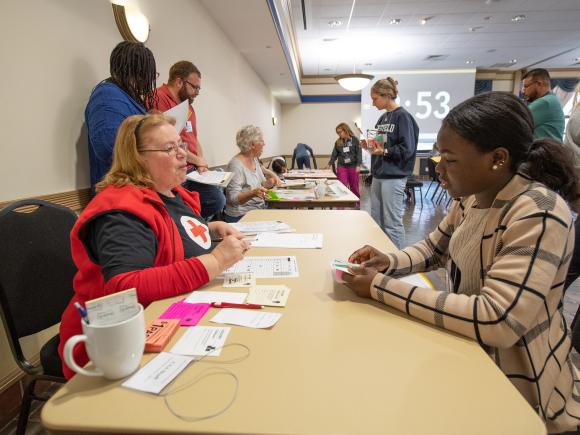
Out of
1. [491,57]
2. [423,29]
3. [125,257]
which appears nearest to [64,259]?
[125,257]

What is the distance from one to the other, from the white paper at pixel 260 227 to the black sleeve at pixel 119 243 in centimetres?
71

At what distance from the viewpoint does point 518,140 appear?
0.84 metres

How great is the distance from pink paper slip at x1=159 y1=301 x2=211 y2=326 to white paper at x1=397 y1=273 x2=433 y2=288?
0.61m

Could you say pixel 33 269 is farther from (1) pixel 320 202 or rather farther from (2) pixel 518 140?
(1) pixel 320 202

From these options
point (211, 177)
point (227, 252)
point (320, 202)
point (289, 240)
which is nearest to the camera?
point (227, 252)

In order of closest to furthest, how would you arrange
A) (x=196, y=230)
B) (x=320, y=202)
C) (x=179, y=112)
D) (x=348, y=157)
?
(x=196, y=230) → (x=179, y=112) → (x=320, y=202) → (x=348, y=157)

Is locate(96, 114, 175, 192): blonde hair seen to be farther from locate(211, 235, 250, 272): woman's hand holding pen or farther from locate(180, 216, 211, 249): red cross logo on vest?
locate(211, 235, 250, 272): woman's hand holding pen

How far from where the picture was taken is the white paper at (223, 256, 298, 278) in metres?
1.10

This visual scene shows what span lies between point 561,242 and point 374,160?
2.62m

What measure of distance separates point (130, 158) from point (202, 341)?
2.19 ft

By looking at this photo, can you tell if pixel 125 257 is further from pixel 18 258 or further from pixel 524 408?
pixel 524 408

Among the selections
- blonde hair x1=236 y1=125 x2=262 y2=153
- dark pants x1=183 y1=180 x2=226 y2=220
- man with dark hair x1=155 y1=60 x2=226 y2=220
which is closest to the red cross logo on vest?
man with dark hair x1=155 y1=60 x2=226 y2=220

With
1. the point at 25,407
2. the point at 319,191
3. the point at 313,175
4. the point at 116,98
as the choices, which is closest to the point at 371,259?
the point at 25,407

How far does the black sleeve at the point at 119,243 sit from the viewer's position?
2.83 ft
